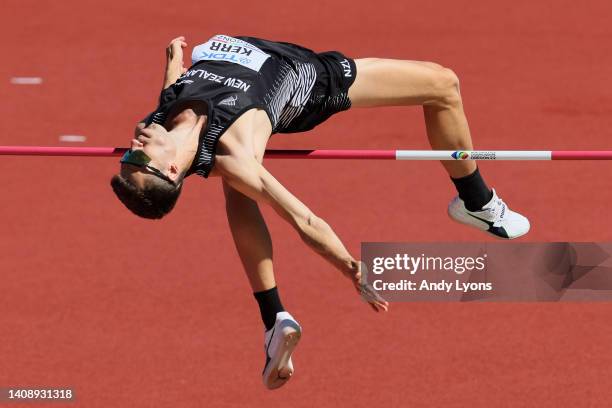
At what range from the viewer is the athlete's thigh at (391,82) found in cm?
898

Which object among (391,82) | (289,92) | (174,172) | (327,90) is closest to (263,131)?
(289,92)

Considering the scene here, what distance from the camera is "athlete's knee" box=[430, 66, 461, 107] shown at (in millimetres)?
9078

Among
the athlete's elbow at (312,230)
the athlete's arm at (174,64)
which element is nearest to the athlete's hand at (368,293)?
the athlete's elbow at (312,230)

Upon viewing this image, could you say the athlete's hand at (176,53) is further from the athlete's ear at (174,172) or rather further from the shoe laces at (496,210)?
the shoe laces at (496,210)

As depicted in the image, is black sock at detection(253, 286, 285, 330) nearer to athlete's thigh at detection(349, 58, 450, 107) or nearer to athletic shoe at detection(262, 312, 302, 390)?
athletic shoe at detection(262, 312, 302, 390)

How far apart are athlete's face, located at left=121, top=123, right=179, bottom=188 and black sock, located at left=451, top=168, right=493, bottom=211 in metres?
2.21

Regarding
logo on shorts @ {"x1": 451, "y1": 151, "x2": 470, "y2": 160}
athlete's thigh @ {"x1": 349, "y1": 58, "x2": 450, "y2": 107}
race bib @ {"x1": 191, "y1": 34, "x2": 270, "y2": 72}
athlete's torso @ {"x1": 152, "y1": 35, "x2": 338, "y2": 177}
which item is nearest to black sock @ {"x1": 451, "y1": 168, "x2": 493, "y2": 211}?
logo on shorts @ {"x1": 451, "y1": 151, "x2": 470, "y2": 160}

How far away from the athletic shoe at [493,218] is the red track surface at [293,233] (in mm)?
2008

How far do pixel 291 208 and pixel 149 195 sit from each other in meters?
0.73

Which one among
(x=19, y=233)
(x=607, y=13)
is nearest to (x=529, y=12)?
(x=607, y=13)

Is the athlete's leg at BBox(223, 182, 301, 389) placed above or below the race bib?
below

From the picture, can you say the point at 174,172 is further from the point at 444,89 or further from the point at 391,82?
the point at 444,89

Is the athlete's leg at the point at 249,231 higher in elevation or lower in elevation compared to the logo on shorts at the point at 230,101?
lower

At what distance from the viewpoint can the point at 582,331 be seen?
12.1 meters
